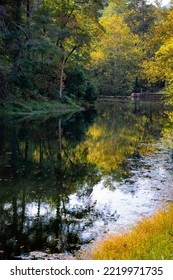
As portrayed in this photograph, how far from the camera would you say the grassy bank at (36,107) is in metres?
33.4

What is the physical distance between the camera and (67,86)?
45594 millimetres

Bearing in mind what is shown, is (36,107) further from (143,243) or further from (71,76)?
(143,243)

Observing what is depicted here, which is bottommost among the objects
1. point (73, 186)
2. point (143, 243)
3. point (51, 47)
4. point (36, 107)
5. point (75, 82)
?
point (73, 186)

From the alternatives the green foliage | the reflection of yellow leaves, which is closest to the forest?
the green foliage

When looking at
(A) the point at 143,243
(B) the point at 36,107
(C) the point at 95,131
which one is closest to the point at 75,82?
(B) the point at 36,107

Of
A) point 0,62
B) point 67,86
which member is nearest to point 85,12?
point 67,86

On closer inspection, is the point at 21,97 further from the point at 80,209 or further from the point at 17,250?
the point at 17,250

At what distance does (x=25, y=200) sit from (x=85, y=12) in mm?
32018

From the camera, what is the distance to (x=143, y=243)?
23.3 ft

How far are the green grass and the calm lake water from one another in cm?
1092

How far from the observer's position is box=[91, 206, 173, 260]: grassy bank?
21.2 feet

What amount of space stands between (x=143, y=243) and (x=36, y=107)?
30.3 metres

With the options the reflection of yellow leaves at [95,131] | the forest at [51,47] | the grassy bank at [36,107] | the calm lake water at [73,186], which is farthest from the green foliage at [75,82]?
the calm lake water at [73,186]

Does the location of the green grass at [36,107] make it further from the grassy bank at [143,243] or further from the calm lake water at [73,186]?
the grassy bank at [143,243]
